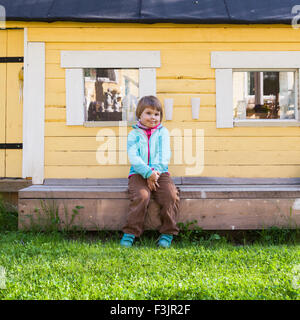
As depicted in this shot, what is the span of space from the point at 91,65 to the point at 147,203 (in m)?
1.86

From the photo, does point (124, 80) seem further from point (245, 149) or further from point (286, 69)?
point (286, 69)

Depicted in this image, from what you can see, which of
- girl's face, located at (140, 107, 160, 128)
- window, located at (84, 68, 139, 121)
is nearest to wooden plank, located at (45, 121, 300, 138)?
window, located at (84, 68, 139, 121)

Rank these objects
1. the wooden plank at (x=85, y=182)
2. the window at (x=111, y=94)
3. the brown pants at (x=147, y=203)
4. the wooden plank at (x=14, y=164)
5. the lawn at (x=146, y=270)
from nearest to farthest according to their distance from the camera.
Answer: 1. the lawn at (x=146, y=270)
2. the brown pants at (x=147, y=203)
3. the wooden plank at (x=85, y=182)
4. the window at (x=111, y=94)
5. the wooden plank at (x=14, y=164)

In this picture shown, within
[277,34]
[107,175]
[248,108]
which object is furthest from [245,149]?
[107,175]

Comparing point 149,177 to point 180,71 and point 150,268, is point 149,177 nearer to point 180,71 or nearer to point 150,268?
point 150,268

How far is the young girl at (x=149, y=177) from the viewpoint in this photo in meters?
3.10

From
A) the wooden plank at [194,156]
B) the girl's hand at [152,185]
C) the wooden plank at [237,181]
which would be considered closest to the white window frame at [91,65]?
the wooden plank at [194,156]

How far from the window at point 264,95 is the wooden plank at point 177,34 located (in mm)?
414

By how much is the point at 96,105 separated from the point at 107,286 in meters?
2.51

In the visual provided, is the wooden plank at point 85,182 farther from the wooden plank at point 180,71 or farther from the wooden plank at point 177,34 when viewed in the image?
the wooden plank at point 177,34

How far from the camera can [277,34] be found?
157 inches

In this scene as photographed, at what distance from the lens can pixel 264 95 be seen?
4129 millimetres

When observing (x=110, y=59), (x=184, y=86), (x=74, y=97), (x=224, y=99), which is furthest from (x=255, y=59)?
(x=74, y=97)

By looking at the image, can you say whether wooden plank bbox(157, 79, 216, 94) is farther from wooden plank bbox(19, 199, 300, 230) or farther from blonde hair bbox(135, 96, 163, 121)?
wooden plank bbox(19, 199, 300, 230)
